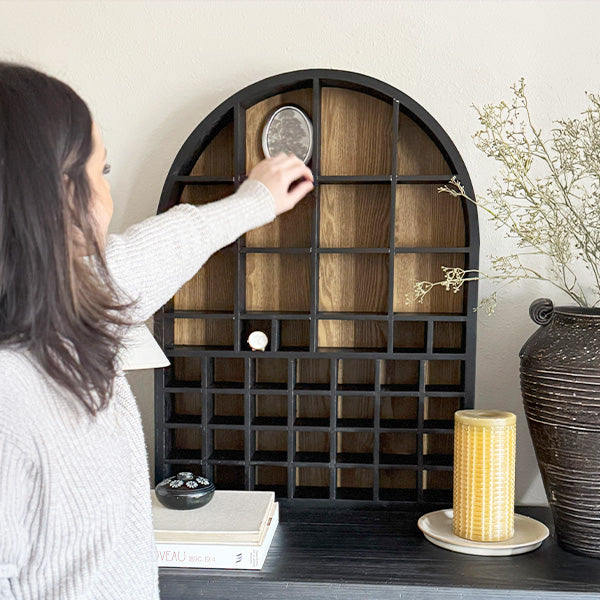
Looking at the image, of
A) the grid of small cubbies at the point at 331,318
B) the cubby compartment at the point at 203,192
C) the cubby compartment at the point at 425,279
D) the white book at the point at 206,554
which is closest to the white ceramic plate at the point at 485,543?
the grid of small cubbies at the point at 331,318

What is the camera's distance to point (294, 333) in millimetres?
1831

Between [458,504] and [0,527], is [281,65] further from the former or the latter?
[0,527]

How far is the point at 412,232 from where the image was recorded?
1.78 metres

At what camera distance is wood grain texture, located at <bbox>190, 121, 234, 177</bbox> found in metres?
1.81

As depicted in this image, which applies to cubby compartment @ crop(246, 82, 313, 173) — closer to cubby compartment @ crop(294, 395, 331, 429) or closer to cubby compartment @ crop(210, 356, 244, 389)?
cubby compartment @ crop(210, 356, 244, 389)

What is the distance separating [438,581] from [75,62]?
144cm

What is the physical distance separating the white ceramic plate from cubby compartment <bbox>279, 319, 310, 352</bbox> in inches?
19.5

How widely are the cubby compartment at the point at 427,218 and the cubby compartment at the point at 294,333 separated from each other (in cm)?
30

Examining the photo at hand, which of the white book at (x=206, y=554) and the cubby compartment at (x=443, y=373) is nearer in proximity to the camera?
the white book at (x=206, y=554)

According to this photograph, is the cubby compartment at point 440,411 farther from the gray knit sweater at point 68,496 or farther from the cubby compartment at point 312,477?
the gray knit sweater at point 68,496

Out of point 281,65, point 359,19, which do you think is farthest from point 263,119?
point 359,19

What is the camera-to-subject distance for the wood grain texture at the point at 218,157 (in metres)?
1.81

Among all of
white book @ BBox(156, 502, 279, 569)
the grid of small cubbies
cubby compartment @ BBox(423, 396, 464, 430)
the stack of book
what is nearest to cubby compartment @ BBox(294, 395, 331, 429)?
the grid of small cubbies

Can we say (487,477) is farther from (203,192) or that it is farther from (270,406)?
(203,192)
